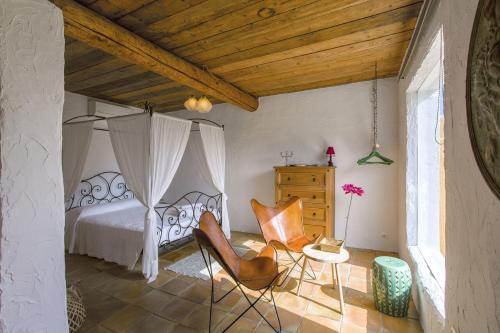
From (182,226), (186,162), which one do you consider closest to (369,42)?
(182,226)

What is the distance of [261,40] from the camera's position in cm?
243

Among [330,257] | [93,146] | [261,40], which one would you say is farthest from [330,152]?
[93,146]

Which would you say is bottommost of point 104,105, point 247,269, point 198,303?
point 198,303

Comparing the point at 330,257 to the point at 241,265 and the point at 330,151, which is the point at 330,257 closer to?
the point at 241,265

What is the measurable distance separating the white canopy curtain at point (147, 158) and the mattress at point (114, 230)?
247 millimetres

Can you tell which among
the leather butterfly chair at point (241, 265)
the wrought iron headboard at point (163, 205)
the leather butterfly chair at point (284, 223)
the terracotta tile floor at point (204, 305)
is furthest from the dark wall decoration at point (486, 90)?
the wrought iron headboard at point (163, 205)

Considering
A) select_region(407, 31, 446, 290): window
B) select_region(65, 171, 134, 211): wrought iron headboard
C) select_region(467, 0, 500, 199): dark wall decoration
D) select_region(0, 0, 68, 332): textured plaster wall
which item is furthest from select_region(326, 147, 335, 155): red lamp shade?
select_region(65, 171, 134, 211): wrought iron headboard

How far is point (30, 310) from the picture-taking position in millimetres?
1416

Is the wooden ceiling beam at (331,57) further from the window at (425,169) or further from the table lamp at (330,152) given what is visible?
the table lamp at (330,152)

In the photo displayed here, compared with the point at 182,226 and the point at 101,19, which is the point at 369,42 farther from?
the point at 182,226

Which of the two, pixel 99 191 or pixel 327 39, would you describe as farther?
pixel 99 191

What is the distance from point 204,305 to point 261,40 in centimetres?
271

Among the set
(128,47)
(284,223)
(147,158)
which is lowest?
(284,223)

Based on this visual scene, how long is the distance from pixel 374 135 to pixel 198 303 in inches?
130
